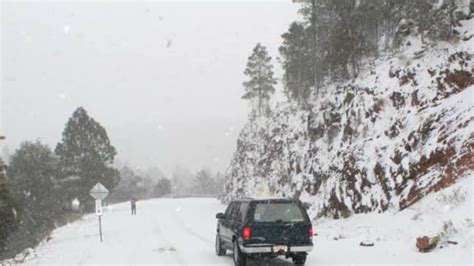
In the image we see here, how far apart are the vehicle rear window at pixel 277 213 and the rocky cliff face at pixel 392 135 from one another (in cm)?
608

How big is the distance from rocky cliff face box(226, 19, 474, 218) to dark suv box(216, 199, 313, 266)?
6.06 m

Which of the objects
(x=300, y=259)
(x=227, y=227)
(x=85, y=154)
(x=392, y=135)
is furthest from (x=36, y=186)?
(x=300, y=259)

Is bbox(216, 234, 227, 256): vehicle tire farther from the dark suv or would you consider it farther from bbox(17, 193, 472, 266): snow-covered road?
the dark suv

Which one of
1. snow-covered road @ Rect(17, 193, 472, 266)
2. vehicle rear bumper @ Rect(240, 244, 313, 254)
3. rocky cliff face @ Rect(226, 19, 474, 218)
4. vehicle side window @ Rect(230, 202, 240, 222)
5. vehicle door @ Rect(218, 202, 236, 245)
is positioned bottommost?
snow-covered road @ Rect(17, 193, 472, 266)

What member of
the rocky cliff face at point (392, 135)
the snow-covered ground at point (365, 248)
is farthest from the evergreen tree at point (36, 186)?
the snow-covered ground at point (365, 248)

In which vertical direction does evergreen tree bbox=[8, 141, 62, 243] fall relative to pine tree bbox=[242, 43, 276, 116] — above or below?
below

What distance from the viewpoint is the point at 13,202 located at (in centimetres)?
3706

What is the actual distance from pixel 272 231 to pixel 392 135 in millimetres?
11259

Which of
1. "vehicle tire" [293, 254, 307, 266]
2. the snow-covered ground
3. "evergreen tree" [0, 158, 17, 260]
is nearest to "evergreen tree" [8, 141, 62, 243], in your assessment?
"evergreen tree" [0, 158, 17, 260]

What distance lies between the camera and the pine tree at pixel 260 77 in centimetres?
7225

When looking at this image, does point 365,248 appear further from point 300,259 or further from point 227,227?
point 227,227

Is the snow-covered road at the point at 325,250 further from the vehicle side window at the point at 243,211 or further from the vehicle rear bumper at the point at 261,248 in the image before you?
the vehicle side window at the point at 243,211

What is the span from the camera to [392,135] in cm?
2225

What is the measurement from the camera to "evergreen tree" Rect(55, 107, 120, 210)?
197 feet
